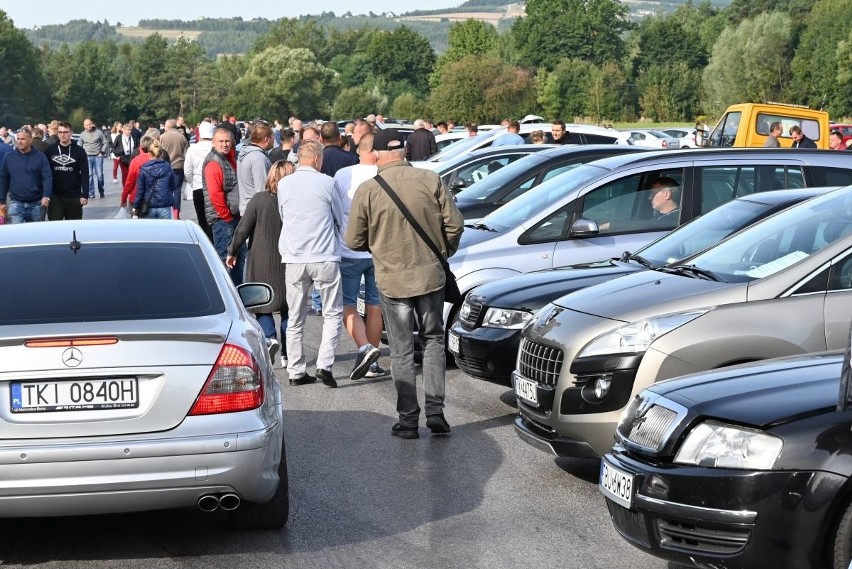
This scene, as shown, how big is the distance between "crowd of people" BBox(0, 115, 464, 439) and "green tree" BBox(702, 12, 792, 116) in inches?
3679

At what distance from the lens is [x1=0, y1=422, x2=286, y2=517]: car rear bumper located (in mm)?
5121

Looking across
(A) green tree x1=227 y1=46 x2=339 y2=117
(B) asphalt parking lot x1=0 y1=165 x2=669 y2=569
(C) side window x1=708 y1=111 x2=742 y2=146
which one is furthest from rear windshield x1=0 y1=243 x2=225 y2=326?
(A) green tree x1=227 y1=46 x2=339 y2=117

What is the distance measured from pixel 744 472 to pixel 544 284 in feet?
14.2

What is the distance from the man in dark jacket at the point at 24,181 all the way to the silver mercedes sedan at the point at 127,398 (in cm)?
1106

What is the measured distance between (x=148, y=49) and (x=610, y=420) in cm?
16890

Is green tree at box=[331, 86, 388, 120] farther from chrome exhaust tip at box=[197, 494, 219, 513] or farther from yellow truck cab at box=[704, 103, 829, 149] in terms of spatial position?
chrome exhaust tip at box=[197, 494, 219, 513]

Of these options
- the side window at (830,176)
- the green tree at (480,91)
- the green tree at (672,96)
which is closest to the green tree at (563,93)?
the green tree at (672,96)

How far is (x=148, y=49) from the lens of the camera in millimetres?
168500

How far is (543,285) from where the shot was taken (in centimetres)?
884

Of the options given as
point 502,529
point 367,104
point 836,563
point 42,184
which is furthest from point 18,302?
point 367,104

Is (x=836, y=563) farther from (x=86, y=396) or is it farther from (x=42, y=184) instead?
(x=42, y=184)

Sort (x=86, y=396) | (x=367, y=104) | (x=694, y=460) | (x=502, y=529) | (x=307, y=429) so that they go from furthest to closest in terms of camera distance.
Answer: (x=367, y=104)
(x=307, y=429)
(x=502, y=529)
(x=86, y=396)
(x=694, y=460)

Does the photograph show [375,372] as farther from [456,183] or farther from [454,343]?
[456,183]

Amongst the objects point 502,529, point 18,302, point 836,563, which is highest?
point 18,302
